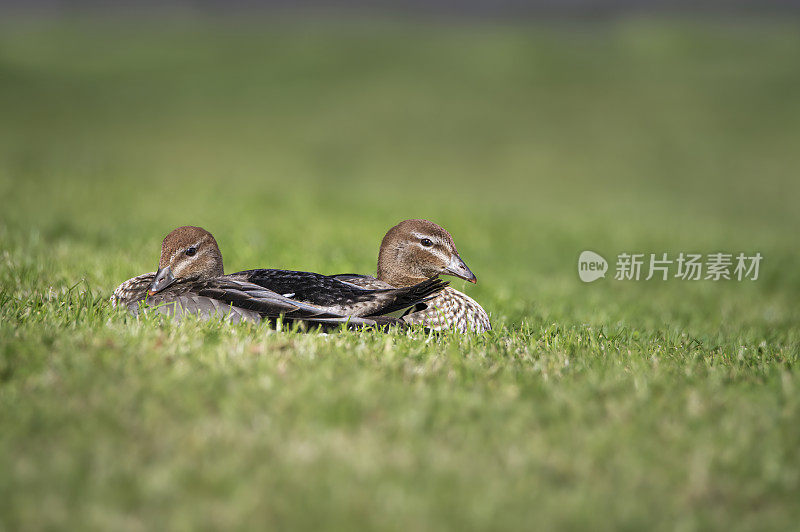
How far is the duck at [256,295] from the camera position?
5.07 m

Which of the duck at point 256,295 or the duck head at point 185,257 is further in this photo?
the duck head at point 185,257

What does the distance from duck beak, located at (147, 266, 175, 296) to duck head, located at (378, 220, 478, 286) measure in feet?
5.56

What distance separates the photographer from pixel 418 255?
5.76 metres

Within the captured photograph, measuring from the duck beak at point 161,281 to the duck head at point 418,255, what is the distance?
5.56 feet

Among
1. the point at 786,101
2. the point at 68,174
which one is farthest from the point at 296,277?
the point at 786,101

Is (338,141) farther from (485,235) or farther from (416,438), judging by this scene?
(416,438)

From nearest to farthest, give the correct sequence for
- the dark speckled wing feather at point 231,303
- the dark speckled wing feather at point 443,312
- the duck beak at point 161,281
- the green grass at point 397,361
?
the green grass at point 397,361 < the dark speckled wing feather at point 231,303 < the duck beak at point 161,281 < the dark speckled wing feather at point 443,312

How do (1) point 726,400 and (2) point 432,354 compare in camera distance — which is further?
(2) point 432,354

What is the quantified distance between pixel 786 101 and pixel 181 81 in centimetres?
2930

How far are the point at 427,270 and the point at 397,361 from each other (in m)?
1.33

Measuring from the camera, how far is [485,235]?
14.2 m

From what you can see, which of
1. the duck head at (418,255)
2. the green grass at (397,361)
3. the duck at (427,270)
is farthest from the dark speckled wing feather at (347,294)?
the duck head at (418,255)

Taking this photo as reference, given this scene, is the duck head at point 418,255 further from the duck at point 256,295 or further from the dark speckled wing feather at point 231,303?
the dark speckled wing feather at point 231,303

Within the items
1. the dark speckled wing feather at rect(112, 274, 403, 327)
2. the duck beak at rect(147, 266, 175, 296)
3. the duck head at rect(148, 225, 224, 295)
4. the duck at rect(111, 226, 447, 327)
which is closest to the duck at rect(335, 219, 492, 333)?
the duck at rect(111, 226, 447, 327)
